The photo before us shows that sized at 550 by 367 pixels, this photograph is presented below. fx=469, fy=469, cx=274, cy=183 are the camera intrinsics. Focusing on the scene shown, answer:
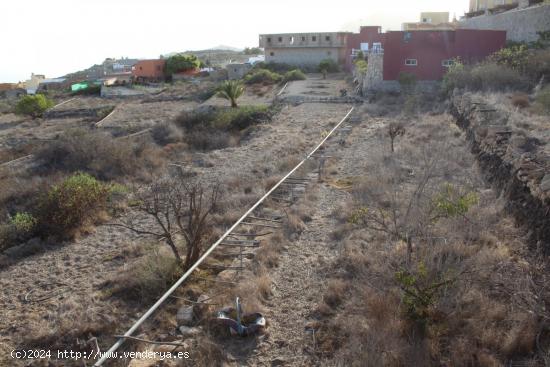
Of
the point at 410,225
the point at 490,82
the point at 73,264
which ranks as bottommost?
the point at 73,264

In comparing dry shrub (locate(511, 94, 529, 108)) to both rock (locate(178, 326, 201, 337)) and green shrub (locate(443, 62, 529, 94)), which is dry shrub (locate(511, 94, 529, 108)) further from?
rock (locate(178, 326, 201, 337))

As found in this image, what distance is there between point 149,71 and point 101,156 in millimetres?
38837

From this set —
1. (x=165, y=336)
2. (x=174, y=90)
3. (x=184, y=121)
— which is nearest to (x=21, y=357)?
(x=165, y=336)

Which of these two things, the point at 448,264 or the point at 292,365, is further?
the point at 448,264

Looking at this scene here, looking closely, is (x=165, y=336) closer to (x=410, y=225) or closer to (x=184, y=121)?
(x=410, y=225)

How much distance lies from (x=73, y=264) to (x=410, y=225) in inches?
230

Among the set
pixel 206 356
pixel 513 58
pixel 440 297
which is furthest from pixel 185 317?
pixel 513 58

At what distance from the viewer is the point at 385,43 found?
90.4ft

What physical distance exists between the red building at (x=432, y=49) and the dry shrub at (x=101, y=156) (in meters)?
16.0

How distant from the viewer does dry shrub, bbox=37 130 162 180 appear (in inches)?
621

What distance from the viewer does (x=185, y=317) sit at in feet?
19.1

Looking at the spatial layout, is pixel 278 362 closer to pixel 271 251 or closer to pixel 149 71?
pixel 271 251

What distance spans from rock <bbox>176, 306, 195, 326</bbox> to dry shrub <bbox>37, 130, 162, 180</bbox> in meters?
9.75

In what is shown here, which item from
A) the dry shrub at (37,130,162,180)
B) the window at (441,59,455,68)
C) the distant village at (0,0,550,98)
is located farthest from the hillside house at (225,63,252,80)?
the dry shrub at (37,130,162,180)
